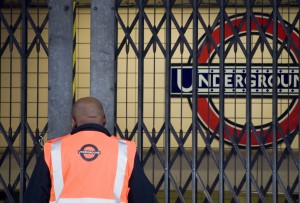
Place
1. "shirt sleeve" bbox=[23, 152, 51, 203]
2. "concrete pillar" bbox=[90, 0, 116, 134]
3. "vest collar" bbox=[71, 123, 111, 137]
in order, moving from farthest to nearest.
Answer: "concrete pillar" bbox=[90, 0, 116, 134]
"vest collar" bbox=[71, 123, 111, 137]
"shirt sleeve" bbox=[23, 152, 51, 203]

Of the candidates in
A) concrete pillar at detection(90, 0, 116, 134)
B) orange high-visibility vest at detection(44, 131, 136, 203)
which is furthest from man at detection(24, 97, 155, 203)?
concrete pillar at detection(90, 0, 116, 134)

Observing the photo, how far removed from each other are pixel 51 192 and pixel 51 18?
2145 mm

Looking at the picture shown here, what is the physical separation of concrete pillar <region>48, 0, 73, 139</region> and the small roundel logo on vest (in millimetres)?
1804

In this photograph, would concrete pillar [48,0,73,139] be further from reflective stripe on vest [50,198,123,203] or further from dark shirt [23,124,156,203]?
reflective stripe on vest [50,198,123,203]

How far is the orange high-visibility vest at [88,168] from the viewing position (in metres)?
3.82

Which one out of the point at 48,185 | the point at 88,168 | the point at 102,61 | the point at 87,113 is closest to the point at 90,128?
the point at 87,113

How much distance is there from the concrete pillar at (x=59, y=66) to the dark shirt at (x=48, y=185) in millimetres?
1710

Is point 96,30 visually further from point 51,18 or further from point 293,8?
point 293,8

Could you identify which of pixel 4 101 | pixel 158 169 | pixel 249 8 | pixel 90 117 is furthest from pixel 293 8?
pixel 90 117

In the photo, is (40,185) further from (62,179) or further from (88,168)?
(88,168)

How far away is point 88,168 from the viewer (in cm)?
384

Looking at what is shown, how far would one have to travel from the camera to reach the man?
12.5 ft

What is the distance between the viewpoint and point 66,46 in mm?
5652

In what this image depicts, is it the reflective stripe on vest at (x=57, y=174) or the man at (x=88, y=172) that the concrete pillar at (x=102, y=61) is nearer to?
the man at (x=88, y=172)
